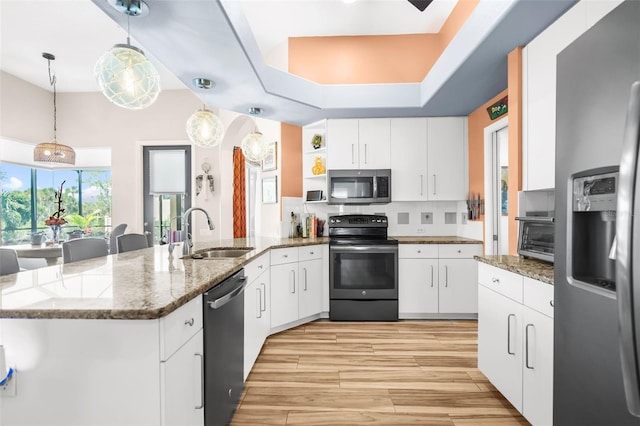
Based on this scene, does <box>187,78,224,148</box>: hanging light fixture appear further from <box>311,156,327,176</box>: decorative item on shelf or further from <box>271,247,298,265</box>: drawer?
<box>311,156,327,176</box>: decorative item on shelf

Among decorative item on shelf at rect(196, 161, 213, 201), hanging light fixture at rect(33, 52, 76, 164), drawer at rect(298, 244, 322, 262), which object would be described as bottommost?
drawer at rect(298, 244, 322, 262)

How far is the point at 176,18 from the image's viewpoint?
6.05 ft

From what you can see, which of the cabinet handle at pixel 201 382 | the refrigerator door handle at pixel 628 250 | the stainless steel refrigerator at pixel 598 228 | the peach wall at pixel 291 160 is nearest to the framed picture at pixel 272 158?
the peach wall at pixel 291 160

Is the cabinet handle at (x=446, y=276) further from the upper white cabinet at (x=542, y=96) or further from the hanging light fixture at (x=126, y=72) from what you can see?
the hanging light fixture at (x=126, y=72)

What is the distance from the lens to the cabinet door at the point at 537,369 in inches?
59.7

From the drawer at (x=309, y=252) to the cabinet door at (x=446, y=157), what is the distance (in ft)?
4.97

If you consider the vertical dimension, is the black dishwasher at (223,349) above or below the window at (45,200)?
below

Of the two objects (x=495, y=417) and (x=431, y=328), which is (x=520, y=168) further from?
(x=431, y=328)

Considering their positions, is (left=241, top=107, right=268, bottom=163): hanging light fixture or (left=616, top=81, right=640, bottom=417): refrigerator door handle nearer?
(left=616, top=81, right=640, bottom=417): refrigerator door handle

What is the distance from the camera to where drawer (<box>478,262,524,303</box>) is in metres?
1.76

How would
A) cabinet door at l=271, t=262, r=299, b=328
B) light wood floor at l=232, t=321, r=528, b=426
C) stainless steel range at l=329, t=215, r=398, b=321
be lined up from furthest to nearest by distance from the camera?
stainless steel range at l=329, t=215, r=398, b=321 → cabinet door at l=271, t=262, r=299, b=328 → light wood floor at l=232, t=321, r=528, b=426

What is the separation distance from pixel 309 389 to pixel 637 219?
6.66 ft

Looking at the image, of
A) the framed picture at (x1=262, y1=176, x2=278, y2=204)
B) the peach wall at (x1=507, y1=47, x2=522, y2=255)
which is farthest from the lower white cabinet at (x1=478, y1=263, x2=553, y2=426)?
the framed picture at (x1=262, y1=176, x2=278, y2=204)

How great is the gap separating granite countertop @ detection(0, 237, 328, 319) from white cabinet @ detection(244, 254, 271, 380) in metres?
0.32
